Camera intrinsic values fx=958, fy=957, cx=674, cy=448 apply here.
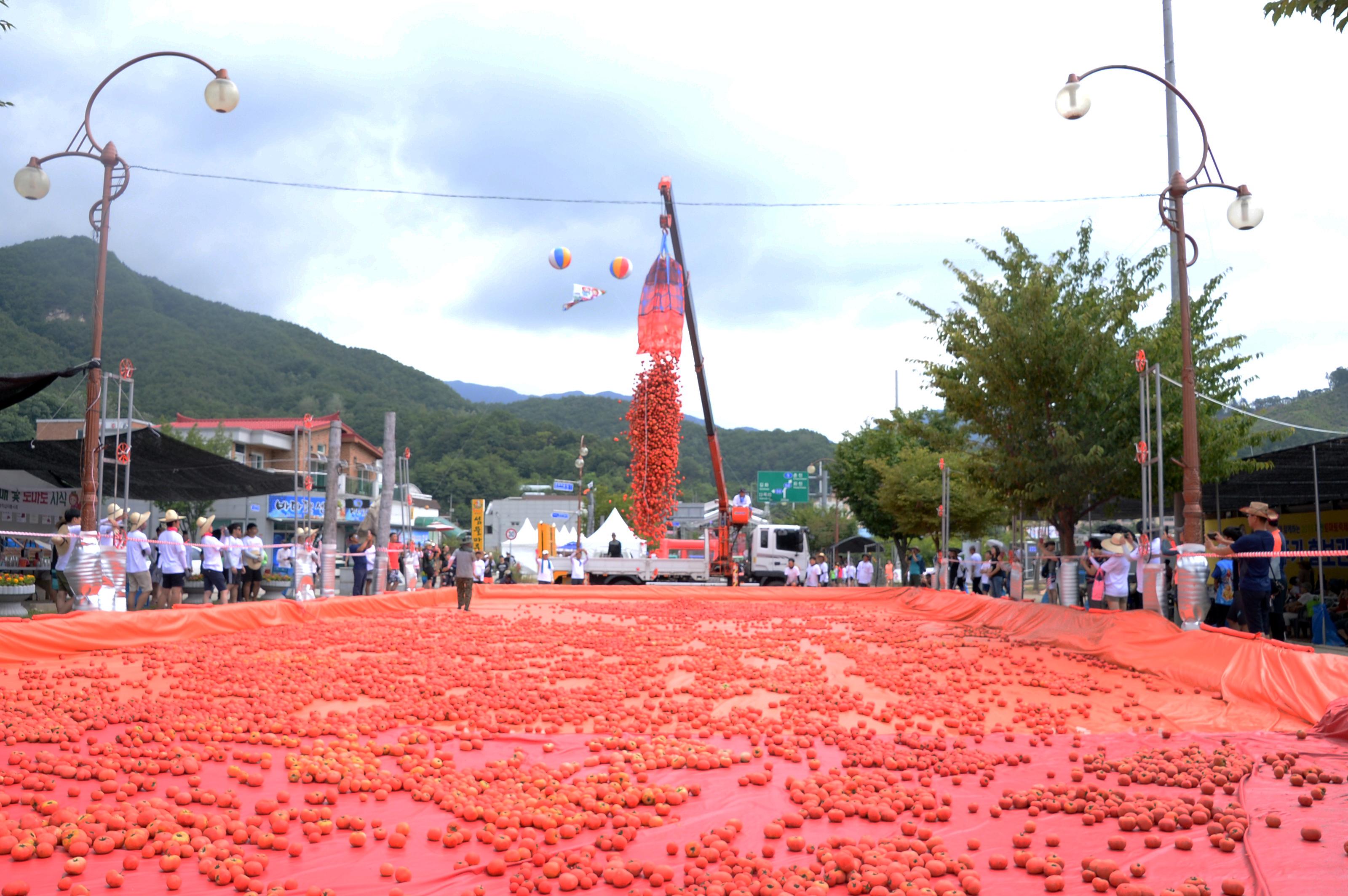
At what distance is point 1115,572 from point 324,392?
73258 mm

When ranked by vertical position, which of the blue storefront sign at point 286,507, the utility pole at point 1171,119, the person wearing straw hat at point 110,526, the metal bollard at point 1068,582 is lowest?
the metal bollard at point 1068,582

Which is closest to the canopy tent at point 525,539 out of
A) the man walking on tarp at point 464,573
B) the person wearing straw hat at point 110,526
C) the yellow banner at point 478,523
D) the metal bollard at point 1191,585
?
the yellow banner at point 478,523

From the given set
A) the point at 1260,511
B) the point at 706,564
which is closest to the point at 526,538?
the point at 706,564

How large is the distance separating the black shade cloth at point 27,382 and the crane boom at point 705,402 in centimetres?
1245

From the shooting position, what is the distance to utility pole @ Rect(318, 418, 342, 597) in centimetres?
1580

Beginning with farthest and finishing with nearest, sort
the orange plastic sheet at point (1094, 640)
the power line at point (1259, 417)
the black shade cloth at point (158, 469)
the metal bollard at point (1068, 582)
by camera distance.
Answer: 1. the black shade cloth at point (158, 469)
2. the power line at point (1259, 417)
3. the metal bollard at point (1068, 582)
4. the orange plastic sheet at point (1094, 640)

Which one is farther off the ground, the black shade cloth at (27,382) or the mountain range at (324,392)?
the mountain range at (324,392)

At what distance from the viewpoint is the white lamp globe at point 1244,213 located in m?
10.3

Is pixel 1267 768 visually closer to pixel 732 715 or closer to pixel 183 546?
pixel 732 715

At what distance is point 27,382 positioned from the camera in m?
11.9

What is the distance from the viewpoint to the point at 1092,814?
421cm

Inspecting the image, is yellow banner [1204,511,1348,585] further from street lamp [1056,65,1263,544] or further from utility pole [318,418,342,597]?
utility pole [318,418,342,597]

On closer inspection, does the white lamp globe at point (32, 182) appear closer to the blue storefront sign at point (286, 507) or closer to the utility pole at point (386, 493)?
the utility pole at point (386, 493)

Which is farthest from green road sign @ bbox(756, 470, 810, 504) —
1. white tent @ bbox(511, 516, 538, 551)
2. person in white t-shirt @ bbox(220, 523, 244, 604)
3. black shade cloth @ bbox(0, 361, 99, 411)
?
black shade cloth @ bbox(0, 361, 99, 411)
